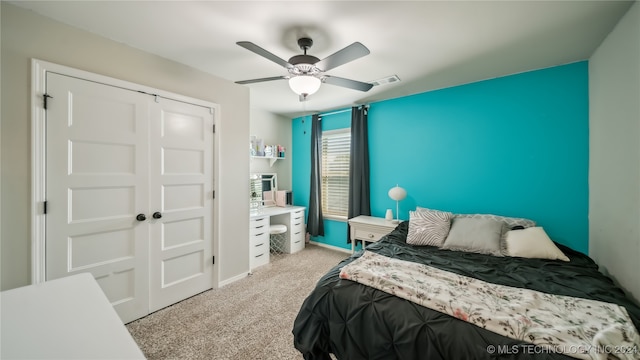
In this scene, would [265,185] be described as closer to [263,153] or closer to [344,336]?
[263,153]

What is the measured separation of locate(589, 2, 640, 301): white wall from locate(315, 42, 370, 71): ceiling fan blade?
5.64 feet

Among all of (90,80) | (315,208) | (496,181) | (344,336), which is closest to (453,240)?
(496,181)

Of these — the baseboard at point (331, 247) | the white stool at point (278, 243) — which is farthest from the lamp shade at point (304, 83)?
the baseboard at point (331, 247)

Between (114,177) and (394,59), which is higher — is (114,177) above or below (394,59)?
below

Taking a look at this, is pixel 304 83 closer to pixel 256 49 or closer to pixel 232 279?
pixel 256 49

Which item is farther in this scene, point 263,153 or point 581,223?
point 263,153

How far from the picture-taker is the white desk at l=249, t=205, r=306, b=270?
3.22 metres

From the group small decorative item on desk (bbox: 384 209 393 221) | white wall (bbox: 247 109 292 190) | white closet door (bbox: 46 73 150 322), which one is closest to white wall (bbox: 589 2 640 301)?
small decorative item on desk (bbox: 384 209 393 221)

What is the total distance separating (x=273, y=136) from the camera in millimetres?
4242

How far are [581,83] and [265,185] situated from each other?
164 inches

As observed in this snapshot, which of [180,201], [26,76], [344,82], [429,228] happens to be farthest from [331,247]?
[26,76]

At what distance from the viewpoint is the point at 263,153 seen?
3.91 metres

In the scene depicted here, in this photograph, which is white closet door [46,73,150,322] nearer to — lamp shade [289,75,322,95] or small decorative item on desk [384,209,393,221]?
lamp shade [289,75,322,95]

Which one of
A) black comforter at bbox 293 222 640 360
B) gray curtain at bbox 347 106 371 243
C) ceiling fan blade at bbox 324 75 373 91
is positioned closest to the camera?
black comforter at bbox 293 222 640 360
